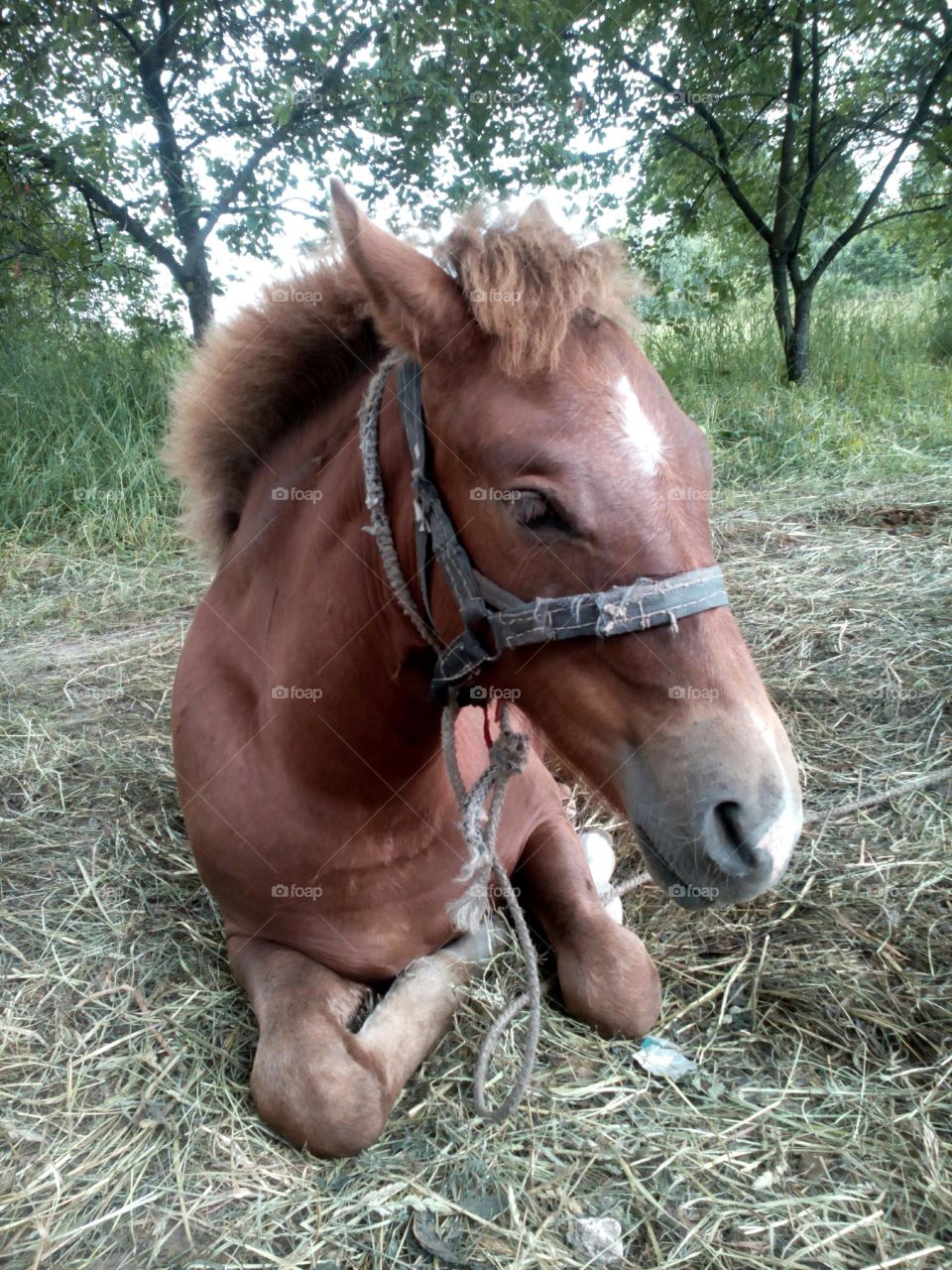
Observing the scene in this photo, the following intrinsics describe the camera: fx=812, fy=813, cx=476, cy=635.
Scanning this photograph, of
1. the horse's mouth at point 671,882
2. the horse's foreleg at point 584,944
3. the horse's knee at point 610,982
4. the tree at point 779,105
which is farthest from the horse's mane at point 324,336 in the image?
the tree at point 779,105

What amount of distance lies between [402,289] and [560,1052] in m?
1.65

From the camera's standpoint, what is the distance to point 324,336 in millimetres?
1745

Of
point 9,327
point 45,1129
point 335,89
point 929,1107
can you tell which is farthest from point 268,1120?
point 9,327

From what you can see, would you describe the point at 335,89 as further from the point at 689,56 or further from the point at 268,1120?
the point at 268,1120

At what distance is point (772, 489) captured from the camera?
539cm

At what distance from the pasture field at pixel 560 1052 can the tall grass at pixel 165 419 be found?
2047 mm

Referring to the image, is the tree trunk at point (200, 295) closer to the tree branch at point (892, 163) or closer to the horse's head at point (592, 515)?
the horse's head at point (592, 515)

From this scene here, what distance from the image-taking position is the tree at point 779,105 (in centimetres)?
647

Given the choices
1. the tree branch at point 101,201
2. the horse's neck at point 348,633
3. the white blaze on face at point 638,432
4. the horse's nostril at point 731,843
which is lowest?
the horse's nostril at point 731,843

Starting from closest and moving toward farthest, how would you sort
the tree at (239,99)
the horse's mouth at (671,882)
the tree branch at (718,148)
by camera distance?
the horse's mouth at (671,882) → the tree at (239,99) → the tree branch at (718,148)

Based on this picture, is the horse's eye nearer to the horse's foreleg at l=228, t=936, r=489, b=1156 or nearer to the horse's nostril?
the horse's nostril

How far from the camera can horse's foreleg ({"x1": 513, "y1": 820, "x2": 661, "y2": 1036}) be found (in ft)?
6.20

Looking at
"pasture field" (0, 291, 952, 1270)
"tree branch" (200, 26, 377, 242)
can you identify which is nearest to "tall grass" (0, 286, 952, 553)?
"tree branch" (200, 26, 377, 242)

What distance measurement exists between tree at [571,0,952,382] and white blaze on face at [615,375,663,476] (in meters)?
6.45
